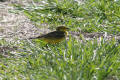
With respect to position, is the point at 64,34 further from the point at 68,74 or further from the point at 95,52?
the point at 68,74

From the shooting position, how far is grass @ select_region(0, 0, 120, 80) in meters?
4.48

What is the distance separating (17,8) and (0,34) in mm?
1740

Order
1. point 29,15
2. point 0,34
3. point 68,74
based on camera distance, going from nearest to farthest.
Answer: point 68,74 → point 0,34 → point 29,15

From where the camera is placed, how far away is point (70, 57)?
4.98 metres

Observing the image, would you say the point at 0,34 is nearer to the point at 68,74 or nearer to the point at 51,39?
the point at 51,39

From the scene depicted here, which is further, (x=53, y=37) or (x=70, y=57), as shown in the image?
(x=53, y=37)

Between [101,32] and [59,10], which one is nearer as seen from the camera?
[101,32]

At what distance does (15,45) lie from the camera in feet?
20.3

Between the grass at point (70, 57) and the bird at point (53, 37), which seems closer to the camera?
the grass at point (70, 57)

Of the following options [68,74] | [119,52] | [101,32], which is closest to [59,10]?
[101,32]

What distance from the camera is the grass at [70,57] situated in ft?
14.7

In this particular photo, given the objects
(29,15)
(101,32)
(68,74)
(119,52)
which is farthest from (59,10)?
(68,74)

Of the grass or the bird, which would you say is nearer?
the grass

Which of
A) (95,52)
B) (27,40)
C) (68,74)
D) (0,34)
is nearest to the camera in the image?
(68,74)
